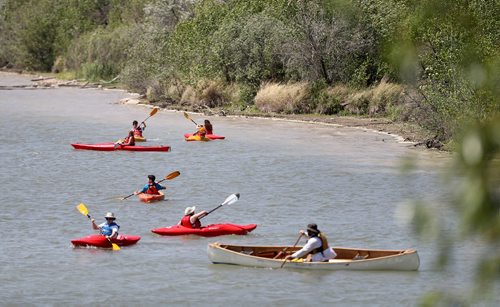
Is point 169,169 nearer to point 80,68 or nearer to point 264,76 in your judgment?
point 264,76

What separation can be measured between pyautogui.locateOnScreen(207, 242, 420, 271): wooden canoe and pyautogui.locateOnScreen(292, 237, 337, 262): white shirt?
0.39ft

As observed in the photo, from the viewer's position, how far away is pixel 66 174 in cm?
3209

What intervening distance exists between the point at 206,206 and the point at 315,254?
8468 mm

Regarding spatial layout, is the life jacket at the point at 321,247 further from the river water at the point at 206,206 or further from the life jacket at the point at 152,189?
the life jacket at the point at 152,189

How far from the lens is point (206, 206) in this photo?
83.8 feet

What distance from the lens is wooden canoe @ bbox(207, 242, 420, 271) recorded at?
56.6 ft

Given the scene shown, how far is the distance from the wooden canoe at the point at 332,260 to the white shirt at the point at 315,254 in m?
0.12

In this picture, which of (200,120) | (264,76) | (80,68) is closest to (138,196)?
(200,120)

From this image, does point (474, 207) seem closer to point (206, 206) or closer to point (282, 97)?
point (206, 206)

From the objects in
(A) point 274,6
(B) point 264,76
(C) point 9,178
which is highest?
(A) point 274,6

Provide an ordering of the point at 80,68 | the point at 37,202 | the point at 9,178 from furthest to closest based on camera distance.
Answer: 1. the point at 80,68
2. the point at 9,178
3. the point at 37,202

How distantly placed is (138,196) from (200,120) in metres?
20.5

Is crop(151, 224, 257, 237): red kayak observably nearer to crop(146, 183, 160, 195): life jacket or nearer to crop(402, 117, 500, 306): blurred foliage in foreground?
crop(146, 183, 160, 195): life jacket

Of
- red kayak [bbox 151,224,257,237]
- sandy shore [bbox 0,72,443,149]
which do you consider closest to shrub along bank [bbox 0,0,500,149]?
sandy shore [bbox 0,72,443,149]
